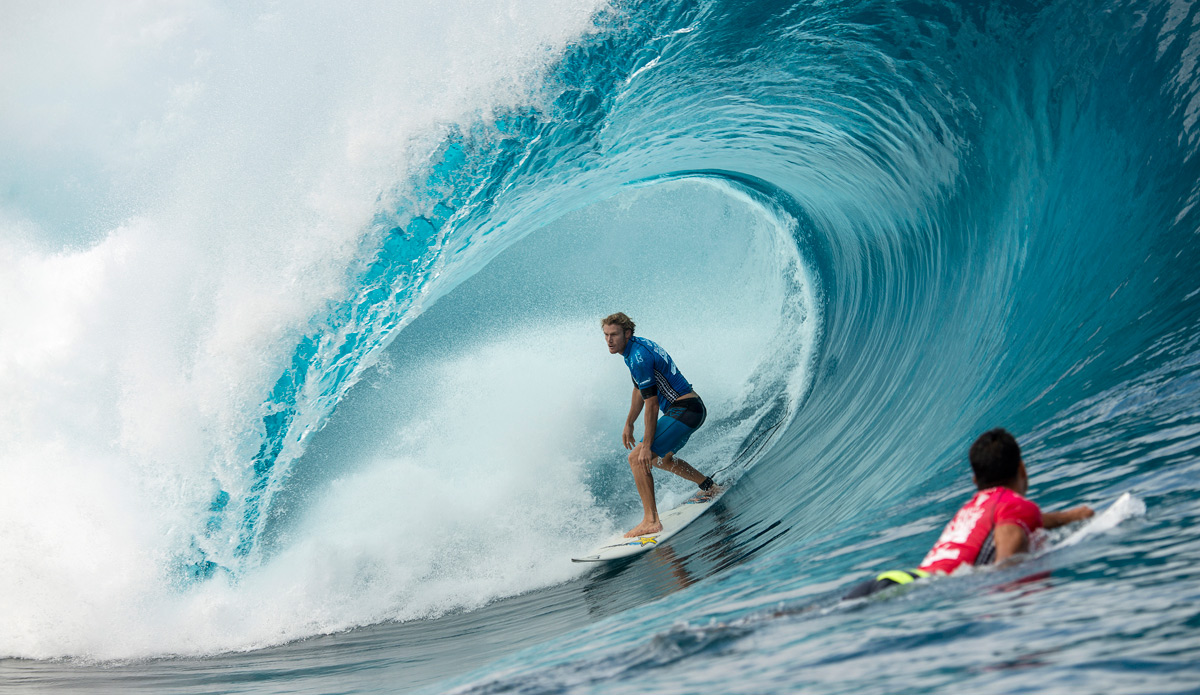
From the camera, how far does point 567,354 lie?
9.86 metres

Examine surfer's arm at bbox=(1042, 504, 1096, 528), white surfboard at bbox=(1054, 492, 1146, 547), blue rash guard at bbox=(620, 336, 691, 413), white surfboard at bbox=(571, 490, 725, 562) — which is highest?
blue rash guard at bbox=(620, 336, 691, 413)

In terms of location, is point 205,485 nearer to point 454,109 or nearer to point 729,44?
point 454,109

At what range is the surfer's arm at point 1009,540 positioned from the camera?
2479 mm

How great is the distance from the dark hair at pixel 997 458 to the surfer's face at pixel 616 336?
3.45 metres

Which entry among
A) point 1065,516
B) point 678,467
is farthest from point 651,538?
point 1065,516

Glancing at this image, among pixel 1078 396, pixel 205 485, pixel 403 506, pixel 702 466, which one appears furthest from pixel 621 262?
pixel 1078 396

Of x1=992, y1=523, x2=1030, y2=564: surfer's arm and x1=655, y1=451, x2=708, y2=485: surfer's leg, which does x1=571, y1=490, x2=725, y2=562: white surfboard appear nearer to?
x1=655, y1=451, x2=708, y2=485: surfer's leg

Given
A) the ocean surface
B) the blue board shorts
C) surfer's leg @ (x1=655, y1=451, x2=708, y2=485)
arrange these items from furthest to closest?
surfer's leg @ (x1=655, y1=451, x2=708, y2=485) < the blue board shorts < the ocean surface

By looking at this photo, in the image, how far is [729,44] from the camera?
675 centimetres

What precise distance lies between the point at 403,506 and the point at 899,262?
495cm

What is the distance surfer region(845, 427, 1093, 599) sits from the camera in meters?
2.49

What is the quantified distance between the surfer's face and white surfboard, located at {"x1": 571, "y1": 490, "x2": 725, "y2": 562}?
135cm

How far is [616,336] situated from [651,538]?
145cm

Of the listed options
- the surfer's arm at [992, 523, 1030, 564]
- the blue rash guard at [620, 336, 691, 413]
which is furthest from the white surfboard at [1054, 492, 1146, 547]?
the blue rash guard at [620, 336, 691, 413]
